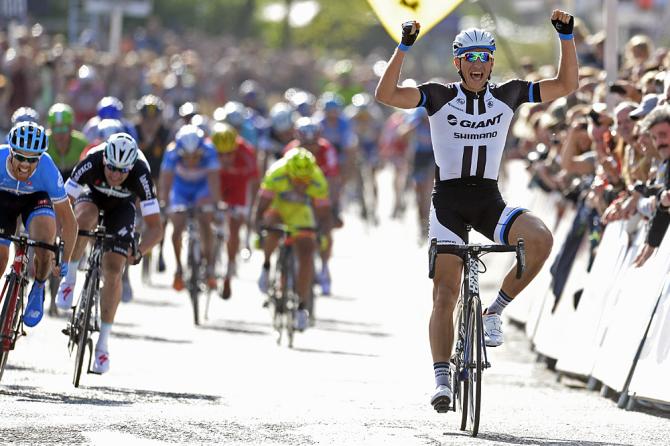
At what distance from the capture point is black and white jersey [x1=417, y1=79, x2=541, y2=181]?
1085 cm

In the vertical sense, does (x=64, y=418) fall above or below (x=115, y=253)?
below

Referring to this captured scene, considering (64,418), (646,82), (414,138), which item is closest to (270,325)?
(646,82)

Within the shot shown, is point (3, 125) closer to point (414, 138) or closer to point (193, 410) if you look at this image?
point (414, 138)

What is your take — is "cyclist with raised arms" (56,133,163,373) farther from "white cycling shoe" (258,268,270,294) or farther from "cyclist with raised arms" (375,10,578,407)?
"white cycling shoe" (258,268,270,294)

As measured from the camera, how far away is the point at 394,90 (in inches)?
419

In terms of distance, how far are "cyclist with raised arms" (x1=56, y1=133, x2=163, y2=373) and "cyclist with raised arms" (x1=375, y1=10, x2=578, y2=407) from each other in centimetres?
305

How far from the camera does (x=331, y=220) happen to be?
18.1 meters

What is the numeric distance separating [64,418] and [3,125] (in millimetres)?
15742

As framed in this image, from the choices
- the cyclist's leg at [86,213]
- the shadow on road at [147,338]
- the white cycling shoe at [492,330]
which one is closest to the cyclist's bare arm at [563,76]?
the white cycling shoe at [492,330]

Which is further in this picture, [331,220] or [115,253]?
[331,220]

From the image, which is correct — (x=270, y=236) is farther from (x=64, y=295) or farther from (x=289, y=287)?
(x=64, y=295)

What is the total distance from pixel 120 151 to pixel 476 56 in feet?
11.2

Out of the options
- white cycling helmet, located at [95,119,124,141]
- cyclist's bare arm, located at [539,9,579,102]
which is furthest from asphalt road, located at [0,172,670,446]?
cyclist's bare arm, located at [539,9,579,102]

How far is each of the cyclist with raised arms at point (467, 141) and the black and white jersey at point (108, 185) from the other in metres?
3.19
